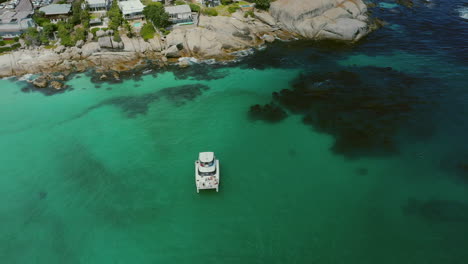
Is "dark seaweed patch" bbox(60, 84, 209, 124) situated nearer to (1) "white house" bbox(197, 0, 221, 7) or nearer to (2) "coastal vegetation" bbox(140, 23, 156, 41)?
(2) "coastal vegetation" bbox(140, 23, 156, 41)

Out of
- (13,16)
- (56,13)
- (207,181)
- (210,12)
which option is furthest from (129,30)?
(207,181)

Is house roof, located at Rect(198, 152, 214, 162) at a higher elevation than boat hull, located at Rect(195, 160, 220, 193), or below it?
higher

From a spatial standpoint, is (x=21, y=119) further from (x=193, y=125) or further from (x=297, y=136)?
(x=297, y=136)

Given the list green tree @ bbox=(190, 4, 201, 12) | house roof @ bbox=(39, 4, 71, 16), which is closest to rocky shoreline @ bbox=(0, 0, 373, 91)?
green tree @ bbox=(190, 4, 201, 12)

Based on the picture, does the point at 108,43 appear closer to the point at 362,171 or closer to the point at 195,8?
the point at 195,8

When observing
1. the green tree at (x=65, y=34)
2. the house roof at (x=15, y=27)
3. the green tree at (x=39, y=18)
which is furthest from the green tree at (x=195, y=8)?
the house roof at (x=15, y=27)
